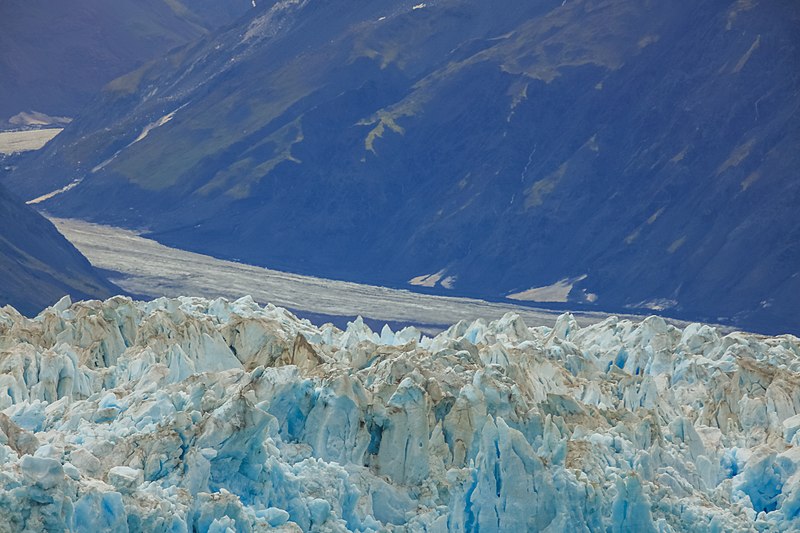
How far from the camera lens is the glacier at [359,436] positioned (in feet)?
126

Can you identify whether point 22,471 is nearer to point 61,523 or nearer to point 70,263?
point 61,523

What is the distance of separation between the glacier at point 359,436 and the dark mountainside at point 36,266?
289 feet

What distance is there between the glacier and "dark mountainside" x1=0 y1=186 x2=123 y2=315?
8815cm

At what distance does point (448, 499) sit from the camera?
→ 141 ft

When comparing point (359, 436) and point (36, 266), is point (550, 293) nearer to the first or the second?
point (36, 266)

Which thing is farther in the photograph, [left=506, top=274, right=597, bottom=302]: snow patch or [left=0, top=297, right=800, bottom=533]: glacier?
[left=506, top=274, right=597, bottom=302]: snow patch

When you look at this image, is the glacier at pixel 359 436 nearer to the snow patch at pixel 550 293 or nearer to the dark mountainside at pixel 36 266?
the dark mountainside at pixel 36 266

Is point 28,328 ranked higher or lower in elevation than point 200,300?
lower

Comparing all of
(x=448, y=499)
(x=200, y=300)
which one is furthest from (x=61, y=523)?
(x=200, y=300)

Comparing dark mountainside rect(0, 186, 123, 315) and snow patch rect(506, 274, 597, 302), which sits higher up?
snow patch rect(506, 274, 597, 302)

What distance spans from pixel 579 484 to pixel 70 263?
425 ft

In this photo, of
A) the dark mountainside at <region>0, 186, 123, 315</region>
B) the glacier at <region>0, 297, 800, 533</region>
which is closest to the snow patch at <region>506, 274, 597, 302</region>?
the dark mountainside at <region>0, 186, 123, 315</region>

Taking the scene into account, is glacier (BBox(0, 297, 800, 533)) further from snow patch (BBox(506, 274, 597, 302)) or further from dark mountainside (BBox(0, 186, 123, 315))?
snow patch (BBox(506, 274, 597, 302))

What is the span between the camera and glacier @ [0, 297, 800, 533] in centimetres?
3847
